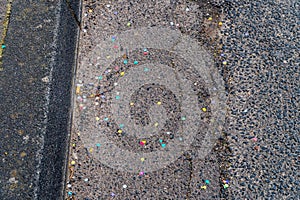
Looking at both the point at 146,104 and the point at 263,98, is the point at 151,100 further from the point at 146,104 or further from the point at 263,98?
the point at 263,98

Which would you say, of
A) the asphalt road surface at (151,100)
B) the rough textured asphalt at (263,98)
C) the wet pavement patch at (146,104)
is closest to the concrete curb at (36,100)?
the asphalt road surface at (151,100)

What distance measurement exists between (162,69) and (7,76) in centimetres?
102

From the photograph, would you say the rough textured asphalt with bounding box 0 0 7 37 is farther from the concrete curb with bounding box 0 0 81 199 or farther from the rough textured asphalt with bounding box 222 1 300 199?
the rough textured asphalt with bounding box 222 1 300 199

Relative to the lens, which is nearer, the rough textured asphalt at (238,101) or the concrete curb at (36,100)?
the concrete curb at (36,100)

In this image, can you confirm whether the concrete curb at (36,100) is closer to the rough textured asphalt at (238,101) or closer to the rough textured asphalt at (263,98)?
the rough textured asphalt at (238,101)

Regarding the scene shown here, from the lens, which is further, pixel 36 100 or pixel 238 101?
pixel 238 101

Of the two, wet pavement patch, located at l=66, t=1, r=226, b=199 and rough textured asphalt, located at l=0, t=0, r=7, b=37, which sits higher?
rough textured asphalt, located at l=0, t=0, r=7, b=37

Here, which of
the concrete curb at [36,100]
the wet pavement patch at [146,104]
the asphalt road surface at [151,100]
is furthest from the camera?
the wet pavement patch at [146,104]

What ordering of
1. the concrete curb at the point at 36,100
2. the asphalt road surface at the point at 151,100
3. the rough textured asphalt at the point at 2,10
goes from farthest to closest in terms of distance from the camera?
the rough textured asphalt at the point at 2,10, the asphalt road surface at the point at 151,100, the concrete curb at the point at 36,100

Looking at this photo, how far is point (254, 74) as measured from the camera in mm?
2488

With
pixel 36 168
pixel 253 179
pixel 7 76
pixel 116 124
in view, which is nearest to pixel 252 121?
pixel 253 179

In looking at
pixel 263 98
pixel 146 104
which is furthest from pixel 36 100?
pixel 263 98

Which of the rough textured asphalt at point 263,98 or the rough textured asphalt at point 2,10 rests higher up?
the rough textured asphalt at point 2,10

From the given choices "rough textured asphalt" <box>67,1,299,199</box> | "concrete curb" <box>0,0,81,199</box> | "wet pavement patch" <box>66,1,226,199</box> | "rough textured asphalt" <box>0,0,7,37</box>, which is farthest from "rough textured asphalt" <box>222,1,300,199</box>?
"rough textured asphalt" <box>0,0,7,37</box>
